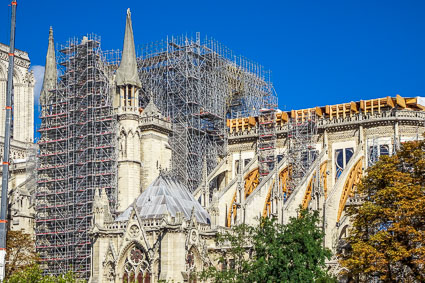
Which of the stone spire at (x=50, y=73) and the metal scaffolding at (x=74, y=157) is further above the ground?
the stone spire at (x=50, y=73)

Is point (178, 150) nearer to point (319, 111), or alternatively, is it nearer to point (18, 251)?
point (319, 111)

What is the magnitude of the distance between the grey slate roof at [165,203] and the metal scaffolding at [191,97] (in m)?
8.71

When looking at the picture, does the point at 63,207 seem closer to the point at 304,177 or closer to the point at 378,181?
the point at 304,177

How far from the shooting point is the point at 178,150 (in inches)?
2267

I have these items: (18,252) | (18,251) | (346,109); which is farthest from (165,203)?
(346,109)

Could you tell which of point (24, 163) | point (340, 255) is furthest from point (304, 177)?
point (24, 163)

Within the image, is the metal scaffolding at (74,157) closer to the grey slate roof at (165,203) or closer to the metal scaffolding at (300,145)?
the grey slate roof at (165,203)

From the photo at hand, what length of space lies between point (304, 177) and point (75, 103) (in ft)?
50.1

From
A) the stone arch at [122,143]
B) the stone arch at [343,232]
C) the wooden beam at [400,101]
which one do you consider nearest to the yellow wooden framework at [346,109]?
the wooden beam at [400,101]

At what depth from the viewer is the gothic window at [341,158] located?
55812mm

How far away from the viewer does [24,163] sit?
2653 inches

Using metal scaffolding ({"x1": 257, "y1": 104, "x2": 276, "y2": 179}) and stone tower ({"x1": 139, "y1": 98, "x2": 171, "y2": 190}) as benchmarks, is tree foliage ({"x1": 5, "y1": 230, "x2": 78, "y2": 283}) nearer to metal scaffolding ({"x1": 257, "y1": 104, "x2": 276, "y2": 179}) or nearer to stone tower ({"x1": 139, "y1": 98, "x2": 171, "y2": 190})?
stone tower ({"x1": 139, "y1": 98, "x2": 171, "y2": 190})

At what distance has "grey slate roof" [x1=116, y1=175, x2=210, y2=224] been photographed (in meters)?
45.9

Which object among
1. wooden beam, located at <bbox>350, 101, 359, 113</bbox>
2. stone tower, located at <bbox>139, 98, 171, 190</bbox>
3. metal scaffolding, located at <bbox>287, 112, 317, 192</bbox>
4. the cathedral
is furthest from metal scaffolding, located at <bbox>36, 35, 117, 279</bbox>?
wooden beam, located at <bbox>350, 101, 359, 113</bbox>
